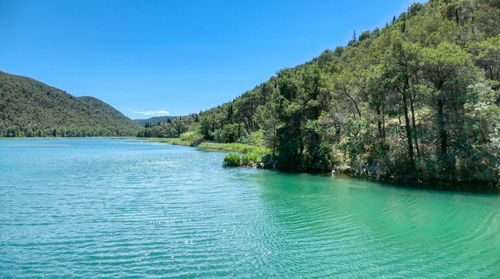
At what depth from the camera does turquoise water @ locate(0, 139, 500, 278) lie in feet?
28.6

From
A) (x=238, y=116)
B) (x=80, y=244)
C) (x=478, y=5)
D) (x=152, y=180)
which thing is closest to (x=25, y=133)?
(x=238, y=116)

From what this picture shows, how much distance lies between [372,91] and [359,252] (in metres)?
22.4

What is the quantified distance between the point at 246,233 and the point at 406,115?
71.0 feet

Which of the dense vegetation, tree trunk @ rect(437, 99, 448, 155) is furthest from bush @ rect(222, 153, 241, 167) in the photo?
tree trunk @ rect(437, 99, 448, 155)

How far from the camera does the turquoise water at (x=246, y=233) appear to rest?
872cm

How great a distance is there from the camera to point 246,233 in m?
12.1

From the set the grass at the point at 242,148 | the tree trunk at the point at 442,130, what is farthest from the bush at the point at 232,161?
the tree trunk at the point at 442,130

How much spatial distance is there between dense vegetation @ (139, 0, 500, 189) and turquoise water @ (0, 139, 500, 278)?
4439 mm

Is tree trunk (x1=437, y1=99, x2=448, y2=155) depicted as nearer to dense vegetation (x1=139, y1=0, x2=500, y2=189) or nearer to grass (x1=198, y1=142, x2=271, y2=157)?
dense vegetation (x1=139, y1=0, x2=500, y2=189)

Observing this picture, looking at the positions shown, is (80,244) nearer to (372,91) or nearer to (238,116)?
(372,91)

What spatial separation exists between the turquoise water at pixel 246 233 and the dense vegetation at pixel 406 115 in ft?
14.6

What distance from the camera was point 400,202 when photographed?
1797 centimetres

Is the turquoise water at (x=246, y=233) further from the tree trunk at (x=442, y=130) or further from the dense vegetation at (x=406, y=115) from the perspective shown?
the tree trunk at (x=442, y=130)

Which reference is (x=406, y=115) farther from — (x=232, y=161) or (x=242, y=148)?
(x=242, y=148)
